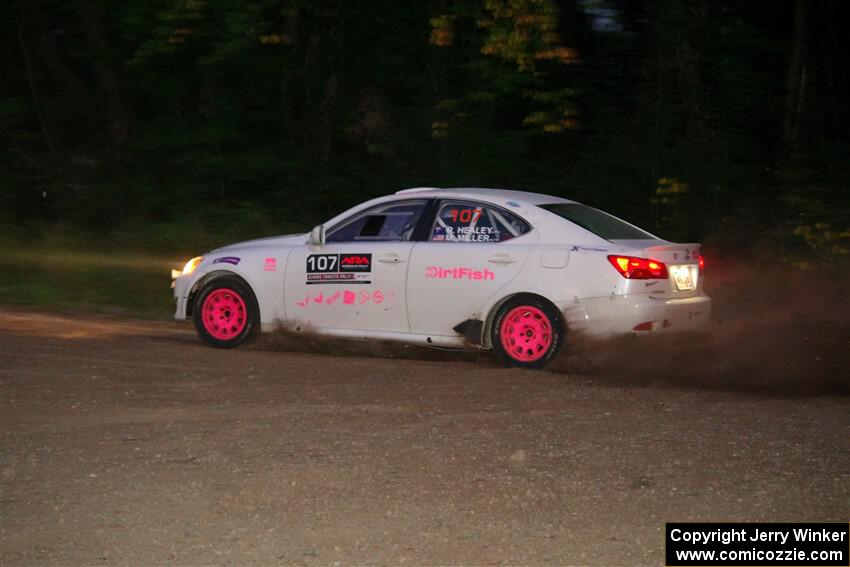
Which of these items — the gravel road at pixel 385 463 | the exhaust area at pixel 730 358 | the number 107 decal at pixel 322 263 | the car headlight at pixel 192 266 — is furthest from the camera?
the car headlight at pixel 192 266

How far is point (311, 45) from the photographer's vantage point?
22531 millimetres

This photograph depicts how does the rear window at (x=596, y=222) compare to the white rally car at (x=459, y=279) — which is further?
the rear window at (x=596, y=222)

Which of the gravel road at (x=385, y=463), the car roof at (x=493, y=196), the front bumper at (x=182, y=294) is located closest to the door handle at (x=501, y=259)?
the car roof at (x=493, y=196)

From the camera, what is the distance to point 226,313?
37.3 feet

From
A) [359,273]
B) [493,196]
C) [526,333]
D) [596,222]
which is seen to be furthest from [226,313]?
[596,222]

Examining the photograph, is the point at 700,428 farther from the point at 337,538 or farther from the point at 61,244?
the point at 61,244

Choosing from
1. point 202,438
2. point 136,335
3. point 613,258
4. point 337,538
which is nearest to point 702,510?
point 337,538

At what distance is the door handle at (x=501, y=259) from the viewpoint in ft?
33.6

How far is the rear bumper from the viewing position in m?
9.88

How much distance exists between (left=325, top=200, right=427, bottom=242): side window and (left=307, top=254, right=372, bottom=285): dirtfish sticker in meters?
0.21

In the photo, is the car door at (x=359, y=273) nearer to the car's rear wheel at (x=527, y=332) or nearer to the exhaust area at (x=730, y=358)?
the car's rear wheel at (x=527, y=332)

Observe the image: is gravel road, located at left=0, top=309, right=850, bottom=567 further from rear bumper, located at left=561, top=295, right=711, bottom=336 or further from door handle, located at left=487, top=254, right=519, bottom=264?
door handle, located at left=487, top=254, right=519, bottom=264

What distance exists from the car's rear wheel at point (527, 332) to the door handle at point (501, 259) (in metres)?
0.31

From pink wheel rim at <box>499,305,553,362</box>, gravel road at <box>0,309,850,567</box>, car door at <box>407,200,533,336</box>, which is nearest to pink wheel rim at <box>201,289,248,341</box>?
gravel road at <box>0,309,850,567</box>
